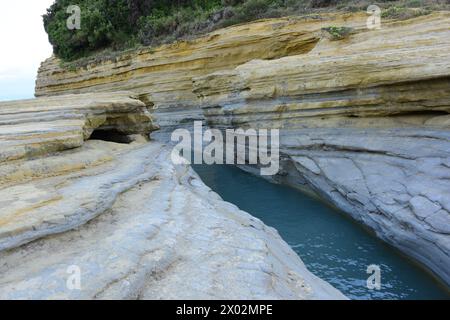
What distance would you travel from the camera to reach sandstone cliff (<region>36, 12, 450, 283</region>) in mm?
5965

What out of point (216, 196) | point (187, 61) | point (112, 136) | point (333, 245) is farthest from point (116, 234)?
point (187, 61)

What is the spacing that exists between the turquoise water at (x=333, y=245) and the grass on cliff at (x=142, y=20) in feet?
28.6

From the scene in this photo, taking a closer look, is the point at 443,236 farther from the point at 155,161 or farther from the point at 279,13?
the point at 279,13

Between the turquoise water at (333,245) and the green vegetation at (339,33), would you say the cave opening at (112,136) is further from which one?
the green vegetation at (339,33)

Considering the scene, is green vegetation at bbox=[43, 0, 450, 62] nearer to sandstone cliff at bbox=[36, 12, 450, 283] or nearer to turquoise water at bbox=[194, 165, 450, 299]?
sandstone cliff at bbox=[36, 12, 450, 283]

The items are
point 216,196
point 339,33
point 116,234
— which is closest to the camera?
point 116,234

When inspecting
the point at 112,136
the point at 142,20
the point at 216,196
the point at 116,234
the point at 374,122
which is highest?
the point at 142,20

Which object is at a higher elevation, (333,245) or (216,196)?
(216,196)

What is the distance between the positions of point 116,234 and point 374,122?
219 inches

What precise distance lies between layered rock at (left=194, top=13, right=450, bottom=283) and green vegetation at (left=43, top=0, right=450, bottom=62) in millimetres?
6896

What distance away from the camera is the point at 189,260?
4.00 meters

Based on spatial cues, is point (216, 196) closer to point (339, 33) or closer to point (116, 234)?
point (116, 234)

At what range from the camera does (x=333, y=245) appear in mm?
6621
